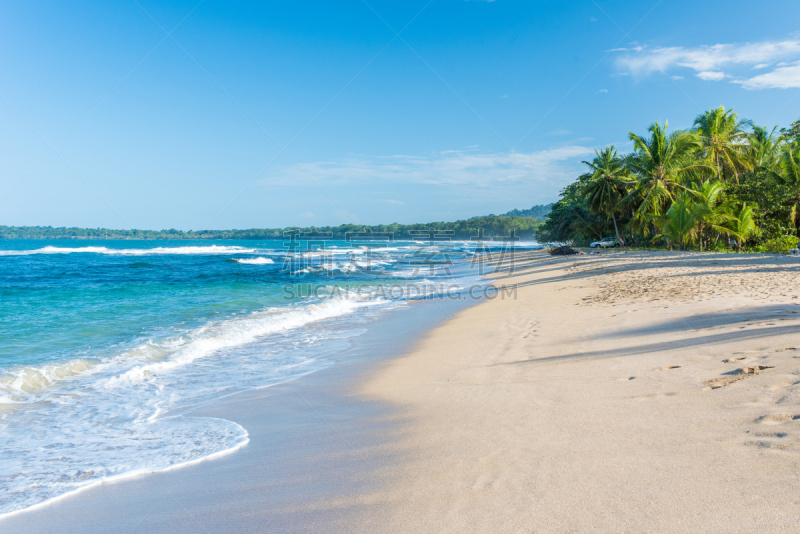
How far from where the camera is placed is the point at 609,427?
3135mm

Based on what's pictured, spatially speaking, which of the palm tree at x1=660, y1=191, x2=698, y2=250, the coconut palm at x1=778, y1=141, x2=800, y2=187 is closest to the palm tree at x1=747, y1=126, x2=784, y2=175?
the coconut palm at x1=778, y1=141, x2=800, y2=187

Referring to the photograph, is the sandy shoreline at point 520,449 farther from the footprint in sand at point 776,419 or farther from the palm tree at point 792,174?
the palm tree at point 792,174

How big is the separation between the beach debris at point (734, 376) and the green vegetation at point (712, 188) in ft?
71.6

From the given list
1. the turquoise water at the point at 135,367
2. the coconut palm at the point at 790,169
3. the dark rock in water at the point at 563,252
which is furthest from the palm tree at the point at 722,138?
the turquoise water at the point at 135,367

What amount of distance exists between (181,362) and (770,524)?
7528 millimetres

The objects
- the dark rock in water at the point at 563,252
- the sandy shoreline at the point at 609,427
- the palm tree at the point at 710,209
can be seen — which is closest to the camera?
the sandy shoreline at the point at 609,427

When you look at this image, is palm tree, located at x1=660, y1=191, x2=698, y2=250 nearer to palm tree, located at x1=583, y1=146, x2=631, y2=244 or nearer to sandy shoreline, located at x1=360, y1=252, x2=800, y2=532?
palm tree, located at x1=583, y1=146, x2=631, y2=244

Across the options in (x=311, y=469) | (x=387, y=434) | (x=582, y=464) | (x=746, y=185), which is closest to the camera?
(x=582, y=464)

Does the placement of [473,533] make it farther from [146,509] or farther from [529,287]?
[529,287]

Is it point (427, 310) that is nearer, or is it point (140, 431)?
point (140, 431)

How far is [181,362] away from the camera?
275 inches

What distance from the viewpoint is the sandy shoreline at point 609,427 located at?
2.14 metres

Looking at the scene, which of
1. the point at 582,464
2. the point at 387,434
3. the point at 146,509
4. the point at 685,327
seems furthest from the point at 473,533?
the point at 685,327

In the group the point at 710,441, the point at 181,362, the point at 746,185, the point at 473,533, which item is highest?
the point at 746,185
